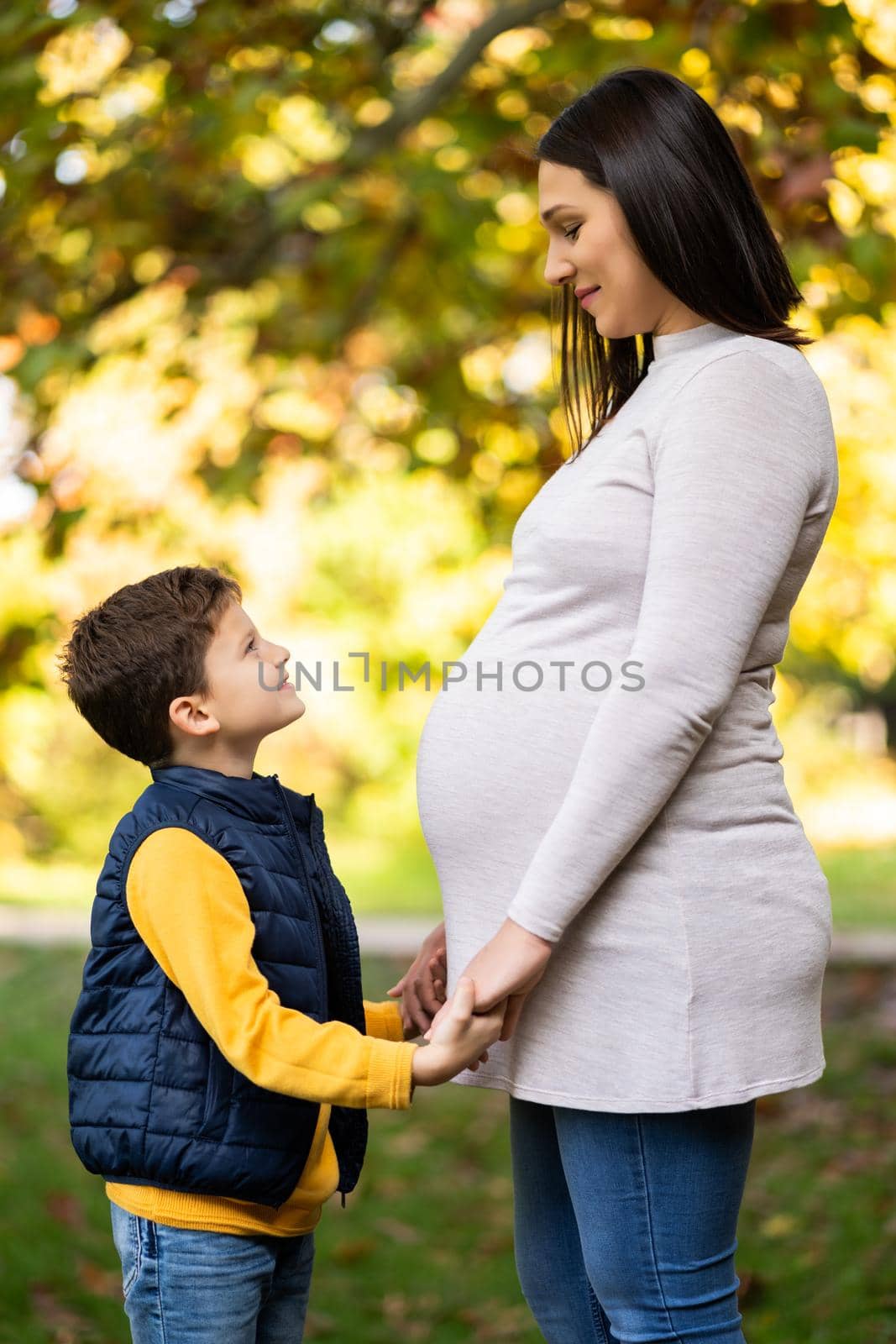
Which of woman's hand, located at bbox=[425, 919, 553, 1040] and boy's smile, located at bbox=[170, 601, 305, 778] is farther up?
boy's smile, located at bbox=[170, 601, 305, 778]

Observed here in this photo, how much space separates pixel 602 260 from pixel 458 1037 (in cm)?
87

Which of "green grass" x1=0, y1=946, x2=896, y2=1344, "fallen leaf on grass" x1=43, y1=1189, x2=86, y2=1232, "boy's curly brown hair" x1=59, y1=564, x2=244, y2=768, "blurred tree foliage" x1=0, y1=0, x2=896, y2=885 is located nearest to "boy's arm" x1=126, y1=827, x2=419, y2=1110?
"boy's curly brown hair" x1=59, y1=564, x2=244, y2=768

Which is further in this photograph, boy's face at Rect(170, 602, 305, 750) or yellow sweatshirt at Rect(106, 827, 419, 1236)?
boy's face at Rect(170, 602, 305, 750)

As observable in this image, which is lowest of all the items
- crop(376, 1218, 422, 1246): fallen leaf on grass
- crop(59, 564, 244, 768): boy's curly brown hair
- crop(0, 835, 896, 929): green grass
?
crop(0, 835, 896, 929): green grass

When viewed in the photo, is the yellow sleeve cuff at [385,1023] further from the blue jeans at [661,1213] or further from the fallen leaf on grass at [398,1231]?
the fallen leaf on grass at [398,1231]

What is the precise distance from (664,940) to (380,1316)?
2.61 meters

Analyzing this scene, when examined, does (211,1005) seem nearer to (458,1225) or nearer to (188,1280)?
(188,1280)

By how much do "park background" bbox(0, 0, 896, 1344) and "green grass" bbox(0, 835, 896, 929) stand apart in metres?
2.14

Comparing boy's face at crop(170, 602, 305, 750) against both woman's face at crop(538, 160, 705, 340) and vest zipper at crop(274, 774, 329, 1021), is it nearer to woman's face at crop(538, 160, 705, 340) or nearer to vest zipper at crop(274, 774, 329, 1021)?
vest zipper at crop(274, 774, 329, 1021)

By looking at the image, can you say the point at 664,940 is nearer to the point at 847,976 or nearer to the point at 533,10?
the point at 533,10

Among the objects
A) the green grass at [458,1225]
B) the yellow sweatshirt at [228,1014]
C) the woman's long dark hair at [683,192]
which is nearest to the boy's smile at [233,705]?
the yellow sweatshirt at [228,1014]

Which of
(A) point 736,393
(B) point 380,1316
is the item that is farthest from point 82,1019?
(B) point 380,1316

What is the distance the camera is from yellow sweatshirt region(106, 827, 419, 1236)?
60.8 inches

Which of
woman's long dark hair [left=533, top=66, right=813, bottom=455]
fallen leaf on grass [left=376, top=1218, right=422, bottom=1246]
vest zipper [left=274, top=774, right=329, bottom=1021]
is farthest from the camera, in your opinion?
fallen leaf on grass [left=376, top=1218, right=422, bottom=1246]
